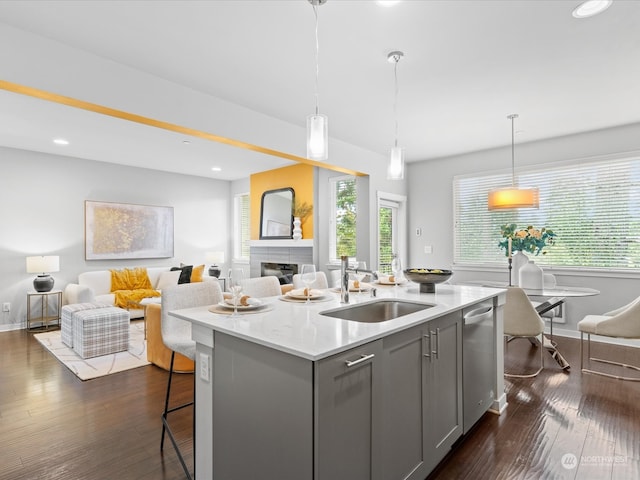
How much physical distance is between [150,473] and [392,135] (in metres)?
4.15

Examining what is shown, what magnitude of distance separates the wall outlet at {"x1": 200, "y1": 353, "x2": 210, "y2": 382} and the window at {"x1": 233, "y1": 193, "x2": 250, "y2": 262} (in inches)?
253

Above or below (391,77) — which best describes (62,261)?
below

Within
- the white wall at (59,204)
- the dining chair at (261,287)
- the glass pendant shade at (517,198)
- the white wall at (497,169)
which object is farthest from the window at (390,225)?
the white wall at (59,204)

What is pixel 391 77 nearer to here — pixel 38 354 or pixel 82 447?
pixel 82 447

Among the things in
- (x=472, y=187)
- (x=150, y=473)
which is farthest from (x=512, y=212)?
(x=150, y=473)

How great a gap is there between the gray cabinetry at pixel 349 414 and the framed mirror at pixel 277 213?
16.7ft

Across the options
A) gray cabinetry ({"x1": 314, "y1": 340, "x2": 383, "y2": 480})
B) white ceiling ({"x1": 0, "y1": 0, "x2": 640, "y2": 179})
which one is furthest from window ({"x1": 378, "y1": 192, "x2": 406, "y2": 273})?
gray cabinetry ({"x1": 314, "y1": 340, "x2": 383, "y2": 480})

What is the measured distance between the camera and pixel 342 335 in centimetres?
146

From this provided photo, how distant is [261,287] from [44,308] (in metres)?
4.82

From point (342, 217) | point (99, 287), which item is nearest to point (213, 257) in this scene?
point (99, 287)

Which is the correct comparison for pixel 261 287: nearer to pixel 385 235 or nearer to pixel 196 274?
pixel 385 235

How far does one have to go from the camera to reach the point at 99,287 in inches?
230

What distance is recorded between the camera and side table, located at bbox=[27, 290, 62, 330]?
5.25 metres

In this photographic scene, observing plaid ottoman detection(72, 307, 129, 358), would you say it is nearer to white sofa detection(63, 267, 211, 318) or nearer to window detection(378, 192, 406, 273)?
white sofa detection(63, 267, 211, 318)
